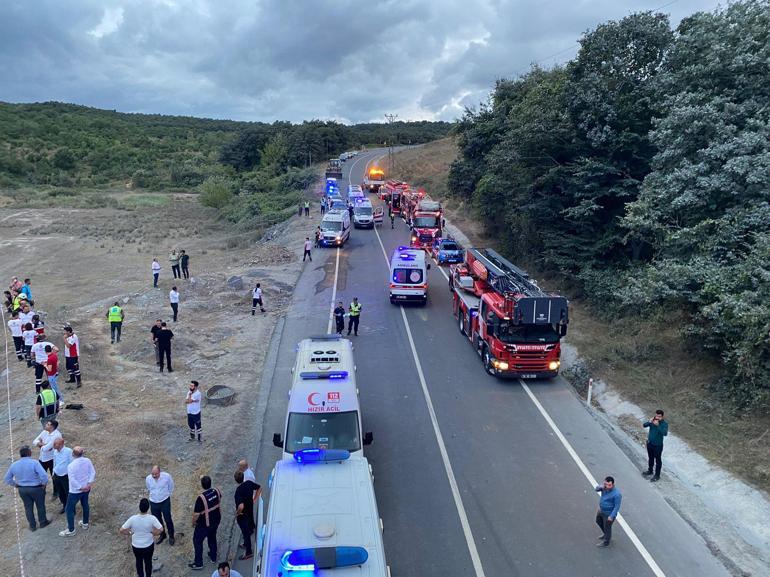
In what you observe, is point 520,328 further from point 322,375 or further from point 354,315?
point 322,375

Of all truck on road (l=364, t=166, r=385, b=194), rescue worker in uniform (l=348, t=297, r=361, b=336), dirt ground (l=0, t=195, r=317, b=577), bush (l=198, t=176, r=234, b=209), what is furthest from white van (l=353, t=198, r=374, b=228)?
bush (l=198, t=176, r=234, b=209)

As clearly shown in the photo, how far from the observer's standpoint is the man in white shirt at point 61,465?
10.2 meters

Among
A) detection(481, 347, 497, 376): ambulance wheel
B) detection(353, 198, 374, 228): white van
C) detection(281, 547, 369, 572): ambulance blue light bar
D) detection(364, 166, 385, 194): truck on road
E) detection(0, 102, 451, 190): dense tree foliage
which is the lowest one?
detection(481, 347, 497, 376): ambulance wheel

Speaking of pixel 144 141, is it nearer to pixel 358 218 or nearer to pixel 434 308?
pixel 358 218

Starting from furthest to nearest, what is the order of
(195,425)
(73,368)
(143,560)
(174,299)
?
(174,299), (73,368), (195,425), (143,560)

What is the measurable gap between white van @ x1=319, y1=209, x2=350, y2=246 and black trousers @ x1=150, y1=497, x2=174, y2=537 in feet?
96.0

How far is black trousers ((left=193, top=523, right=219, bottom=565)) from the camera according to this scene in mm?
9547

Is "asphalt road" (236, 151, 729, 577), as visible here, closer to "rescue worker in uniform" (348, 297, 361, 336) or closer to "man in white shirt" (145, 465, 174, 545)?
"rescue worker in uniform" (348, 297, 361, 336)

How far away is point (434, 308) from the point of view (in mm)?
26406

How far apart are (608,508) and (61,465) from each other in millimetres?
9835

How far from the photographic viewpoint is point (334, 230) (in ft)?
128

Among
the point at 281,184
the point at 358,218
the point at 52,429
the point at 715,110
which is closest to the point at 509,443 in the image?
the point at 52,429

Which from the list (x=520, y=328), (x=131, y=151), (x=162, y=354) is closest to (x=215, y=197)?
(x=162, y=354)

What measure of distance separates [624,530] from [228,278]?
22918 millimetres
